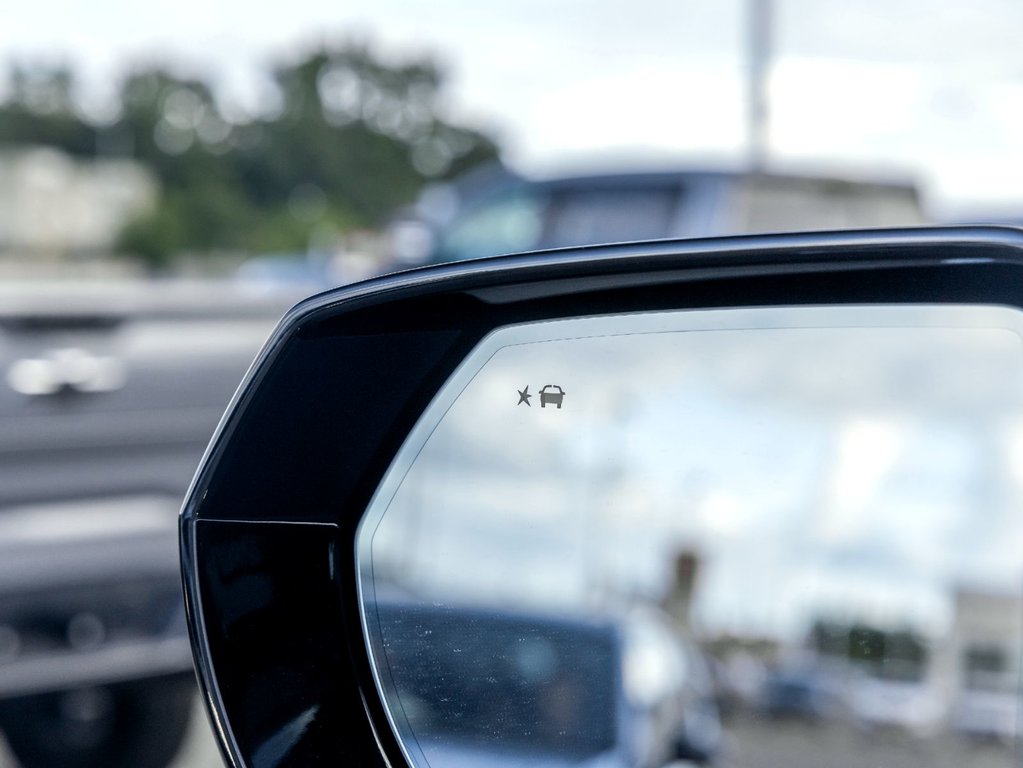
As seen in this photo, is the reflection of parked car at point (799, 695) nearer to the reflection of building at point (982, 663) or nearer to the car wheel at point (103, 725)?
the reflection of building at point (982, 663)

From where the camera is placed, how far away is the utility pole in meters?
12.2

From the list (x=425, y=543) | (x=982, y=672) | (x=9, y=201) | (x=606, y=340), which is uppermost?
(x=9, y=201)

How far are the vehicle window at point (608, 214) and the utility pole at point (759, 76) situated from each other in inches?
145

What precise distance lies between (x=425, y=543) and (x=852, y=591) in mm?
2514

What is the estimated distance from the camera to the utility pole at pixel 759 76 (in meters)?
12.2

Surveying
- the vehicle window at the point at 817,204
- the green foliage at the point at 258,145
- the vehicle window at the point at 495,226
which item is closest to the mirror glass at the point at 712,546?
the vehicle window at the point at 817,204

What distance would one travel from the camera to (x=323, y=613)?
47.9 inches

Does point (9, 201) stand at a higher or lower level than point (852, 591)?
higher

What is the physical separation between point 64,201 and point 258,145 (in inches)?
430

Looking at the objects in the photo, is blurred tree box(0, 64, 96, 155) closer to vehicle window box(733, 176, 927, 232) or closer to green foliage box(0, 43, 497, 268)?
green foliage box(0, 43, 497, 268)

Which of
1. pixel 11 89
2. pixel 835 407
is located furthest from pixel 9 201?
pixel 835 407

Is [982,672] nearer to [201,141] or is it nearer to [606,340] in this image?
[606,340]

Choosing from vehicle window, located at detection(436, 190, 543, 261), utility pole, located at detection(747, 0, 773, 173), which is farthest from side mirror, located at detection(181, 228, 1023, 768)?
utility pole, located at detection(747, 0, 773, 173)

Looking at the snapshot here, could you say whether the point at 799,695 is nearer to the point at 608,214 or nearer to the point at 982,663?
the point at 982,663
